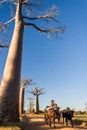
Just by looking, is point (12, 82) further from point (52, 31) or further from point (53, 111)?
point (52, 31)

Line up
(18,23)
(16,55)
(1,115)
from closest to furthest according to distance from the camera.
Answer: (1,115) → (16,55) → (18,23)

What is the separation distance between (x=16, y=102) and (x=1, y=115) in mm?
893

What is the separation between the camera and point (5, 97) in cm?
1356

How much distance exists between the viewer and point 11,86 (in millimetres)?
13633

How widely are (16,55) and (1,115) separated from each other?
2682mm

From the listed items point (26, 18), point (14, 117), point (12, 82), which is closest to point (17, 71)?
point (12, 82)

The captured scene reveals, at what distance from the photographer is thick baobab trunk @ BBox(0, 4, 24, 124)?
13.6 metres

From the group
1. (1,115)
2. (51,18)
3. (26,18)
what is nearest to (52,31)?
(51,18)

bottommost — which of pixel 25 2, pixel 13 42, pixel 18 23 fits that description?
pixel 13 42

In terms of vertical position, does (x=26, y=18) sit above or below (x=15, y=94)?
above

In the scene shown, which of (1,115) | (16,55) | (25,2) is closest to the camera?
(1,115)

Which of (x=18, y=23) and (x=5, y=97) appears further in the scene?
(x=18, y=23)

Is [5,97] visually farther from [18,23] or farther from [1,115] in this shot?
[18,23]

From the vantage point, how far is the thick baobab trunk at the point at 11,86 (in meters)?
13.6
